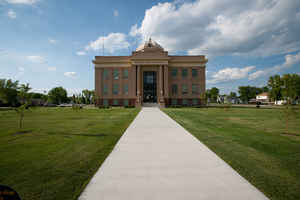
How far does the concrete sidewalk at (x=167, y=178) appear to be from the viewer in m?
3.00

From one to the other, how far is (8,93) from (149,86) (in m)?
49.2

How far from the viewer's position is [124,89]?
4753 centimetres

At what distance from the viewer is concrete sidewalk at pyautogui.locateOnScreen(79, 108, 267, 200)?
3004mm

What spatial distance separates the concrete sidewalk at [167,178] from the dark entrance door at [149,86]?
1638 inches

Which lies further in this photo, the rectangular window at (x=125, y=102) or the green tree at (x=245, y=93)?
the green tree at (x=245, y=93)

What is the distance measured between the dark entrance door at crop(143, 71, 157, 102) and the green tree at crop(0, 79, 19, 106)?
140 feet

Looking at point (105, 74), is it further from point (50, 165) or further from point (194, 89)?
point (50, 165)

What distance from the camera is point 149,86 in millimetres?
47281

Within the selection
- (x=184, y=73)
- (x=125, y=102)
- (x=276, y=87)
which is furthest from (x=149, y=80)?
(x=276, y=87)

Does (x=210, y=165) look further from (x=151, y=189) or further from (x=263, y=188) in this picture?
(x=151, y=189)

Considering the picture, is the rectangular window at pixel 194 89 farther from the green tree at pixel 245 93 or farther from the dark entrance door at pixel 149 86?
the green tree at pixel 245 93

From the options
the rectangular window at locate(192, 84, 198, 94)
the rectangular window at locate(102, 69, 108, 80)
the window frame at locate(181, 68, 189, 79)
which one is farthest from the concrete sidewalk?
the rectangular window at locate(102, 69, 108, 80)

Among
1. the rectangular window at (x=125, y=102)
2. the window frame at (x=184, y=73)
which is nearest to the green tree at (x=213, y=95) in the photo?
the window frame at (x=184, y=73)

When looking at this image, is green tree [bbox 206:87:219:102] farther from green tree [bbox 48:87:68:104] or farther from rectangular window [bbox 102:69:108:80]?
green tree [bbox 48:87:68:104]
